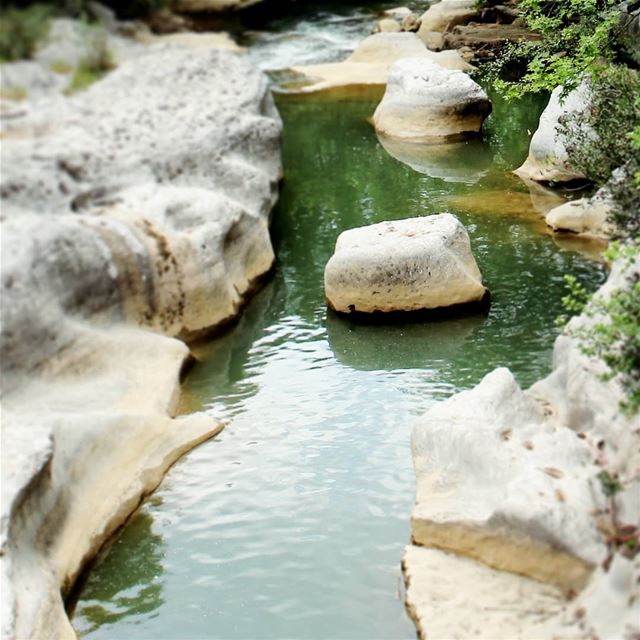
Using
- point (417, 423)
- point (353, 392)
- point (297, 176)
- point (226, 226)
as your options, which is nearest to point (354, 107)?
point (297, 176)

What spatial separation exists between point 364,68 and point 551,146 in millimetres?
9986

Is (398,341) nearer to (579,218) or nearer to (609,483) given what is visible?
(579,218)

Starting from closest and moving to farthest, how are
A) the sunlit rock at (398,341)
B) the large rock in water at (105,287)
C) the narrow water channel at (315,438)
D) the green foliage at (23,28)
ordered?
the green foliage at (23,28) → the narrow water channel at (315,438) → the large rock in water at (105,287) → the sunlit rock at (398,341)

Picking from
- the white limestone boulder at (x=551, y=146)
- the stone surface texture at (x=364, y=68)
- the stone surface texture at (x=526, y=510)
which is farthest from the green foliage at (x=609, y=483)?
the stone surface texture at (x=364, y=68)

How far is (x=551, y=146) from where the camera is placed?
1819 cm

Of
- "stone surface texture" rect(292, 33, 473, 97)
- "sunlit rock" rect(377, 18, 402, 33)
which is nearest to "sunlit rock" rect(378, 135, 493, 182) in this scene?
"stone surface texture" rect(292, 33, 473, 97)

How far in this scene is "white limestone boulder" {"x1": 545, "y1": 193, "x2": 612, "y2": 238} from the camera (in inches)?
618

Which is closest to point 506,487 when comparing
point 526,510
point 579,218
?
point 526,510

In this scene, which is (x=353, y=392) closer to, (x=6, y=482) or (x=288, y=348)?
(x=288, y=348)

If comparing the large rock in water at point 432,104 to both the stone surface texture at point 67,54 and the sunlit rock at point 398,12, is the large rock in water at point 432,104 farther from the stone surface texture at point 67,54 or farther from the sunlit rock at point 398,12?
the stone surface texture at point 67,54

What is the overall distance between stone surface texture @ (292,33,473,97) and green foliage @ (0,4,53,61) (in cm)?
1837

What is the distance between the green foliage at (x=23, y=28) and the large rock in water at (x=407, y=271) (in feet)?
28.1

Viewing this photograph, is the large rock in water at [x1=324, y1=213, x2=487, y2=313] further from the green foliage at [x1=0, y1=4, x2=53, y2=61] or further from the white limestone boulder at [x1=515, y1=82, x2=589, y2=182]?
the green foliage at [x1=0, y1=4, x2=53, y2=61]

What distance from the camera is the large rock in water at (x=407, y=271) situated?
13.9 metres
